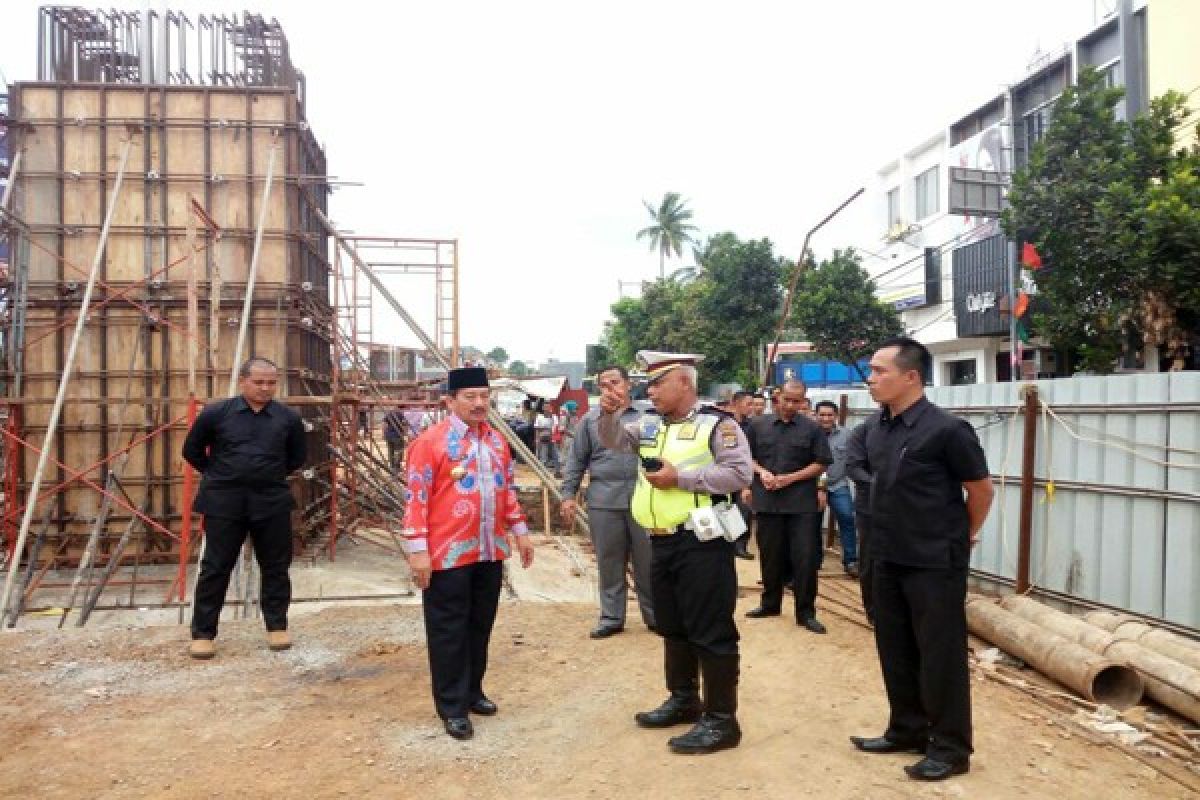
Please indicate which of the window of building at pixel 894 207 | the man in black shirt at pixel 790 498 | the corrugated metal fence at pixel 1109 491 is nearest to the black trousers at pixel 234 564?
the man in black shirt at pixel 790 498

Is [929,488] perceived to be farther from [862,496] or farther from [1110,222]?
[1110,222]

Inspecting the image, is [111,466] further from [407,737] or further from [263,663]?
[407,737]

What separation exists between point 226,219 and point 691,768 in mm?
8754

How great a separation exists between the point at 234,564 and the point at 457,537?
6.85 ft

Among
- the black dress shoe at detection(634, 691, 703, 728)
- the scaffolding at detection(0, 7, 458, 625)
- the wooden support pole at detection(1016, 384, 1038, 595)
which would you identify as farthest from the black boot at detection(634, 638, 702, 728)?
the scaffolding at detection(0, 7, 458, 625)

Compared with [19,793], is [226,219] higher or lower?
higher

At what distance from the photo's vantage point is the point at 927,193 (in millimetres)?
28172

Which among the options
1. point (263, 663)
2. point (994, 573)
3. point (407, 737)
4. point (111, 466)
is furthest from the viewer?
point (111, 466)

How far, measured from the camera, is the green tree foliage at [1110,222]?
11.3 metres

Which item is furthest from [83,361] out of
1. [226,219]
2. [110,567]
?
[110,567]

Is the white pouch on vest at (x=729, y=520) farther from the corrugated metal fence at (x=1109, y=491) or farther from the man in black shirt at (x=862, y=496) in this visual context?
the corrugated metal fence at (x=1109, y=491)

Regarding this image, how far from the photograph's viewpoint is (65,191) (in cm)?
995

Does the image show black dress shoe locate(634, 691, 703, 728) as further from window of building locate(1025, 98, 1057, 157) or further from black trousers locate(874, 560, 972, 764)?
window of building locate(1025, 98, 1057, 157)

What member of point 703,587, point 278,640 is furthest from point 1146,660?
point 278,640
